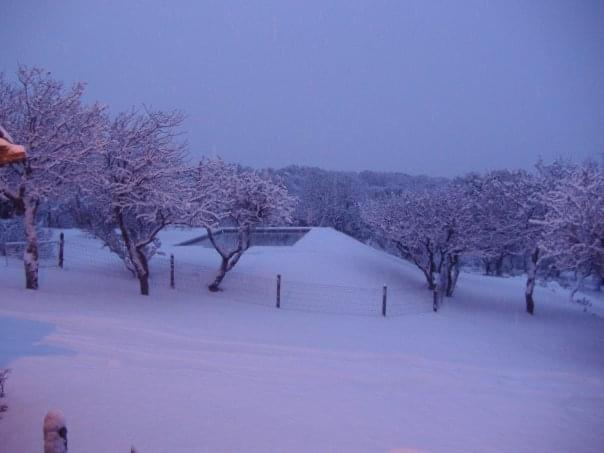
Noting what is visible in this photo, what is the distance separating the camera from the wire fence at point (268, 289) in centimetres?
1505

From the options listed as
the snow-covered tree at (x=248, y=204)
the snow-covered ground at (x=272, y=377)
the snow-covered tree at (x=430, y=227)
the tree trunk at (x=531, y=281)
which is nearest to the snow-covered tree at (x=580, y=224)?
the snow-covered ground at (x=272, y=377)

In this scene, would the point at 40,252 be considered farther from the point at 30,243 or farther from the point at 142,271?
the point at 30,243

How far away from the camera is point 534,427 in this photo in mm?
5441

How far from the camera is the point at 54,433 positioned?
7.91 feet

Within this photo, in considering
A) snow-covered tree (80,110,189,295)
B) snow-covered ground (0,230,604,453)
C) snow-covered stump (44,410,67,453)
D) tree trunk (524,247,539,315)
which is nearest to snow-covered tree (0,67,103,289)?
snow-covered tree (80,110,189,295)

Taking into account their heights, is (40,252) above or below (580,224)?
below

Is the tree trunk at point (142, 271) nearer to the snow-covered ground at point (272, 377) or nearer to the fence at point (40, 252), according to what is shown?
the snow-covered ground at point (272, 377)

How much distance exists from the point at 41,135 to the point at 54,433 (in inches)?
411

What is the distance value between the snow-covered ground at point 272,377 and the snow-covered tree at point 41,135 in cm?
249

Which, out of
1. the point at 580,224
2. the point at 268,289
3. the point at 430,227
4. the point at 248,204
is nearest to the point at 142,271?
the point at 248,204

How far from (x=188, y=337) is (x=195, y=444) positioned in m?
4.91

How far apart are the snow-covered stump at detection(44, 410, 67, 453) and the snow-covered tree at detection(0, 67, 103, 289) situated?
31.6 ft

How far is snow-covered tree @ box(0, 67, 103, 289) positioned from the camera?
10722 mm

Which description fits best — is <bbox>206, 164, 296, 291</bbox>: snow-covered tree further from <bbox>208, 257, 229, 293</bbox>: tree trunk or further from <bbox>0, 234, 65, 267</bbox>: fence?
<bbox>0, 234, 65, 267</bbox>: fence
